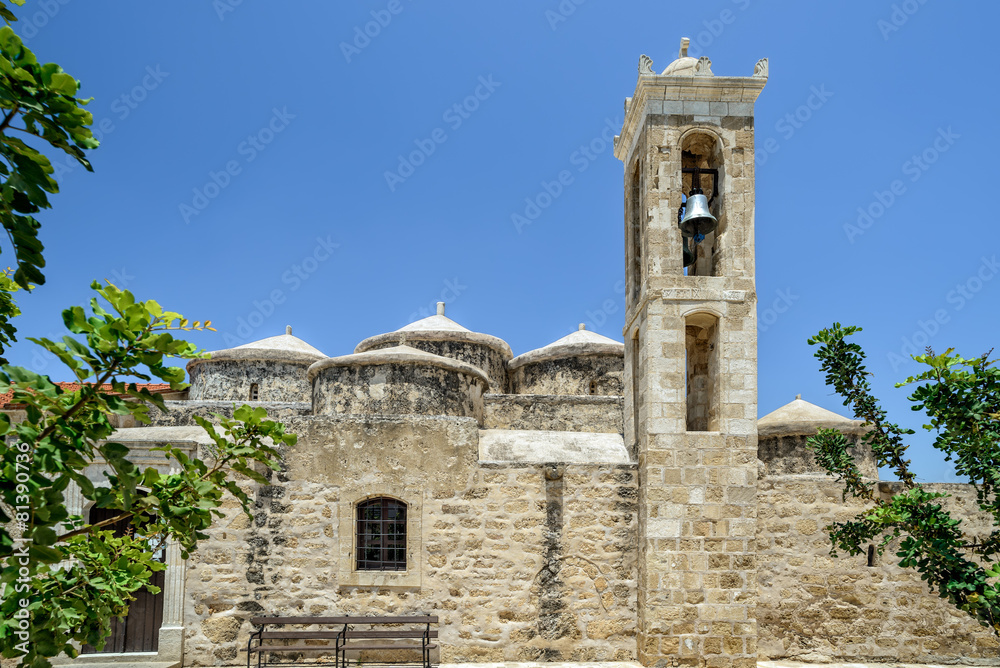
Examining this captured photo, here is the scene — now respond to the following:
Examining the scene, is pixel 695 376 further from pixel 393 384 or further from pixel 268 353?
pixel 268 353

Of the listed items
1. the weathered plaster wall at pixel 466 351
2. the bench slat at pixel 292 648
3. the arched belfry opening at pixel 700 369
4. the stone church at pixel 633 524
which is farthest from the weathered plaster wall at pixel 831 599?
the weathered plaster wall at pixel 466 351

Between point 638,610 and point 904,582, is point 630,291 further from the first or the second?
point 904,582

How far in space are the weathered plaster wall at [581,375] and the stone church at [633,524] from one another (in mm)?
3901

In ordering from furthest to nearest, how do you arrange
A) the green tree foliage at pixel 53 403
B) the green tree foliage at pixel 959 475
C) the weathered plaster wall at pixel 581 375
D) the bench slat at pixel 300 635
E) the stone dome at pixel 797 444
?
the weathered plaster wall at pixel 581 375 < the stone dome at pixel 797 444 < the bench slat at pixel 300 635 < the green tree foliage at pixel 959 475 < the green tree foliage at pixel 53 403

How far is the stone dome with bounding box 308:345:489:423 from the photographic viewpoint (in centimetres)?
947

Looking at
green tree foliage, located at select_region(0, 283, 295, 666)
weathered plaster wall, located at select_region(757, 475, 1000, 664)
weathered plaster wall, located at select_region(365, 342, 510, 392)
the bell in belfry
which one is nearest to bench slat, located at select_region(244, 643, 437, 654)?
weathered plaster wall, located at select_region(757, 475, 1000, 664)

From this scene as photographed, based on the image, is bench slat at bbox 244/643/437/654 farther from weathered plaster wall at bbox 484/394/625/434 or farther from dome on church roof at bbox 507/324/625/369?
dome on church roof at bbox 507/324/625/369

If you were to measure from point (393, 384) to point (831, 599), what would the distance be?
→ 578 centimetres

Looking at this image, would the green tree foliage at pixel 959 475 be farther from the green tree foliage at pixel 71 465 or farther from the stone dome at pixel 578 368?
the stone dome at pixel 578 368

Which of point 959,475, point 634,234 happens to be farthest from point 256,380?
point 959,475

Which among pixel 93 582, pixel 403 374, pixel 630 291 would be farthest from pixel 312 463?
pixel 93 582

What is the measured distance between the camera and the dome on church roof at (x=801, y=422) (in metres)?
10.9

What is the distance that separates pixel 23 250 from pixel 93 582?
137cm

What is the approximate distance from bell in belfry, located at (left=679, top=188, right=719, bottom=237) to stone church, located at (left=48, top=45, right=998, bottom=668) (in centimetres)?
3
